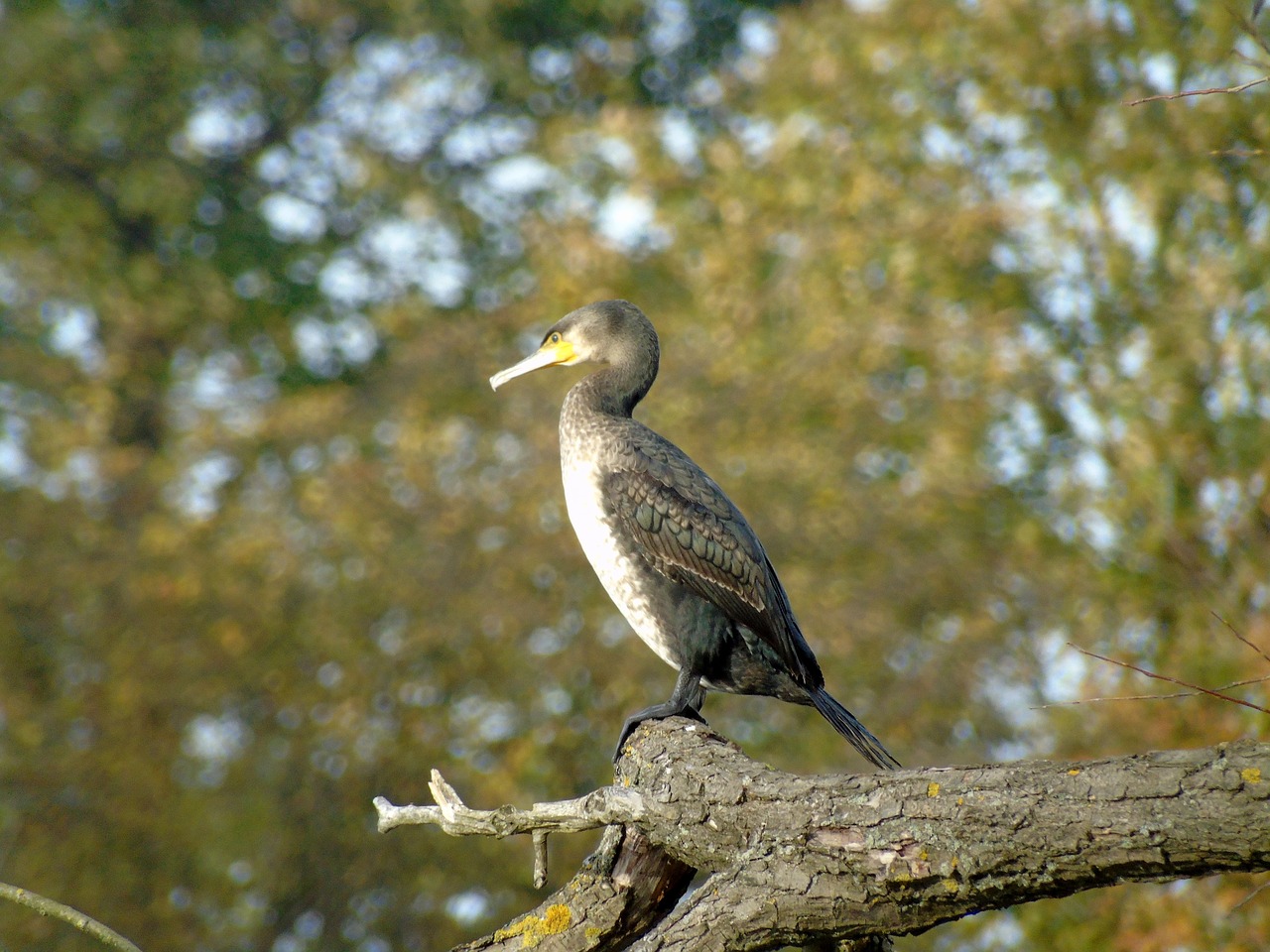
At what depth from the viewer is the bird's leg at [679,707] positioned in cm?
396

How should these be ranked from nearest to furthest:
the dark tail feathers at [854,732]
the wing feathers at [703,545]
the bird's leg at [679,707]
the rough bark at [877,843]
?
the rough bark at [877,843]
the dark tail feathers at [854,732]
the bird's leg at [679,707]
the wing feathers at [703,545]

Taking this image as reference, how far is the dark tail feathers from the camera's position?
3.85 m

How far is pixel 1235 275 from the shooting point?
10.3 metres

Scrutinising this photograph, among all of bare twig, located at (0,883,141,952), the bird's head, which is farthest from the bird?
bare twig, located at (0,883,141,952)

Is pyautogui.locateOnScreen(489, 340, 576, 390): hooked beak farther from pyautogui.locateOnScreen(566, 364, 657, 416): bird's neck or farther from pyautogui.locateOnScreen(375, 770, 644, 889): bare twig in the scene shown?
pyautogui.locateOnScreen(375, 770, 644, 889): bare twig

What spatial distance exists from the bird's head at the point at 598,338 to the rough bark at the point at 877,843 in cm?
178

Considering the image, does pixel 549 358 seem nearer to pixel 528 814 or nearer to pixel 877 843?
pixel 528 814

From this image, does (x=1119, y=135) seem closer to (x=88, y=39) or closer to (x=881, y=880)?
(x=881, y=880)

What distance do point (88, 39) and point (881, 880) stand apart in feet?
57.5

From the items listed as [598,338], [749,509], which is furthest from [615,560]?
[749,509]

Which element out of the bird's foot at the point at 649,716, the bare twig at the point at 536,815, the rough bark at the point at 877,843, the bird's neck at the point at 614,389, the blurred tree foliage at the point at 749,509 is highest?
the blurred tree foliage at the point at 749,509

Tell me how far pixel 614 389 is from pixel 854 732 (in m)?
1.53

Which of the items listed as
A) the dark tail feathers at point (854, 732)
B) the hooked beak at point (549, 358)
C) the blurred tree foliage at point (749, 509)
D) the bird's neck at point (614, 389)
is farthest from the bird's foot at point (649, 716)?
the blurred tree foliage at point (749, 509)

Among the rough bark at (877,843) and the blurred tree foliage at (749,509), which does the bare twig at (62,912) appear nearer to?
the rough bark at (877,843)
